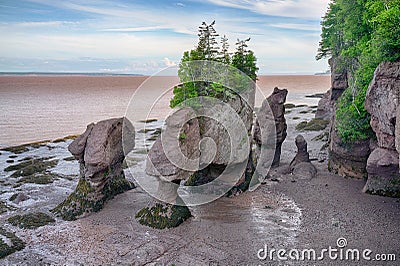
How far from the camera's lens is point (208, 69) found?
25641 millimetres

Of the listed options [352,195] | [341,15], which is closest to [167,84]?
[352,195]

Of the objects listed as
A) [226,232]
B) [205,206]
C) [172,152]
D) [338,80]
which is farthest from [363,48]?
[226,232]

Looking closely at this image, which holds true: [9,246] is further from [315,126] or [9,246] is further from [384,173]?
[315,126]

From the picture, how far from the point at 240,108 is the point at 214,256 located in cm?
1216

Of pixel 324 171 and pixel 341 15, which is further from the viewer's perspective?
pixel 341 15

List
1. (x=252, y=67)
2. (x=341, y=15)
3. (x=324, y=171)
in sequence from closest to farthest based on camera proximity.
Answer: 1. (x=252, y=67)
2. (x=324, y=171)
3. (x=341, y=15)

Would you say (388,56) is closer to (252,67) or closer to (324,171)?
(252,67)

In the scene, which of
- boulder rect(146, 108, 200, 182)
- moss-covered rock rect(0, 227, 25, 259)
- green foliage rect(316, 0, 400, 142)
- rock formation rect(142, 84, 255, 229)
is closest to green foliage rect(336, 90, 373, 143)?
green foliage rect(316, 0, 400, 142)

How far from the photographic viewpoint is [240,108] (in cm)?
2733

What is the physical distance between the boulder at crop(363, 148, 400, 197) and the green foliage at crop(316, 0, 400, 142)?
3481mm

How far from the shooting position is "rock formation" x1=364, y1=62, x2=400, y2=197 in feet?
74.3

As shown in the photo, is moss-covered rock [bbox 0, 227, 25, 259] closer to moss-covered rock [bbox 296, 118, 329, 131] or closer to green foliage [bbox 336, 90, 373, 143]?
green foliage [bbox 336, 90, 373, 143]

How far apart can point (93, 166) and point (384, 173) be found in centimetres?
2050

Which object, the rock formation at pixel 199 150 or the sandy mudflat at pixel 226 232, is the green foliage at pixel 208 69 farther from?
the sandy mudflat at pixel 226 232
